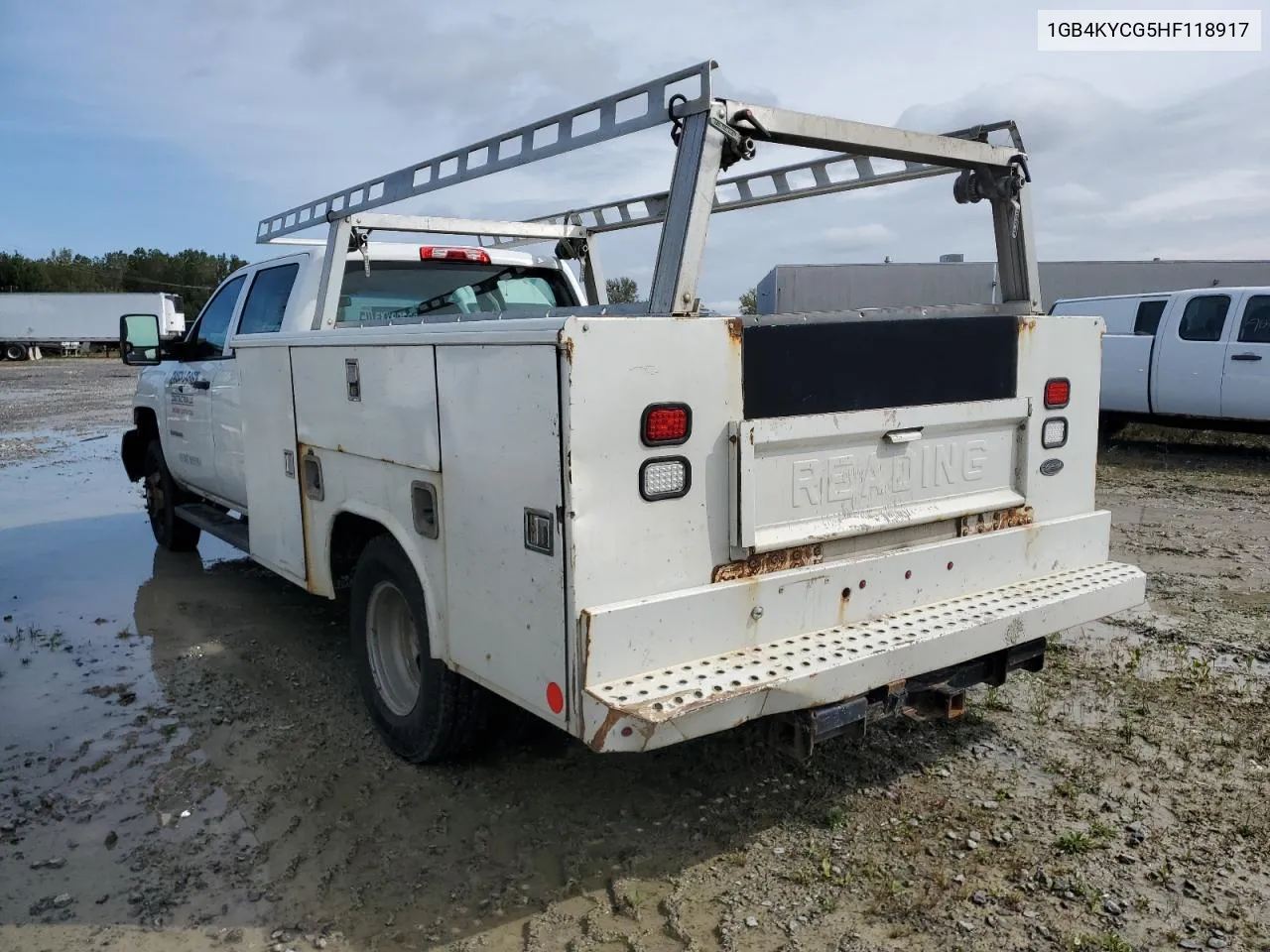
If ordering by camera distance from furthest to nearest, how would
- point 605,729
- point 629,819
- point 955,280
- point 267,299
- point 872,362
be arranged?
point 955,280 < point 267,299 < point 629,819 < point 872,362 < point 605,729

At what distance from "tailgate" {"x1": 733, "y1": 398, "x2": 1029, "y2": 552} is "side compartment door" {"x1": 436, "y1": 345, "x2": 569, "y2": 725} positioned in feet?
1.99

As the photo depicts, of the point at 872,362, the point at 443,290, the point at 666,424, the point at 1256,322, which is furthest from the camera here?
the point at 1256,322

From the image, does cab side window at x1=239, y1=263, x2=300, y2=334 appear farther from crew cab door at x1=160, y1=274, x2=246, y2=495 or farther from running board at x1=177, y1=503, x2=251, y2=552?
running board at x1=177, y1=503, x2=251, y2=552

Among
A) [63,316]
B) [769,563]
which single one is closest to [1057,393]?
[769,563]

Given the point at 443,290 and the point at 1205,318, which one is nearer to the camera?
the point at 443,290

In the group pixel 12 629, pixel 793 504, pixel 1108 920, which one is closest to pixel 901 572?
pixel 793 504

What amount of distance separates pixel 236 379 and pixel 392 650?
2.32 m

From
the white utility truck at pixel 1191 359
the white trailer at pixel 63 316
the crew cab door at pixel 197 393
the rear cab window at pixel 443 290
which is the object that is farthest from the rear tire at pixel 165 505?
the white trailer at pixel 63 316

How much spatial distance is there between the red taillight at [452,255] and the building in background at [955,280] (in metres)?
5.43

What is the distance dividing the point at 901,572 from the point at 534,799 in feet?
5.05

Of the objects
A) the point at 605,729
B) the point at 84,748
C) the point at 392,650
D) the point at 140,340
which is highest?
the point at 140,340

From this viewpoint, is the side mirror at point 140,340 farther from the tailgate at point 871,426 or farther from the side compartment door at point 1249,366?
the side compartment door at point 1249,366

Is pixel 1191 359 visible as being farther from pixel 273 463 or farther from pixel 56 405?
pixel 56 405

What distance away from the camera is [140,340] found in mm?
6688
